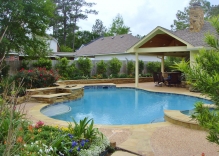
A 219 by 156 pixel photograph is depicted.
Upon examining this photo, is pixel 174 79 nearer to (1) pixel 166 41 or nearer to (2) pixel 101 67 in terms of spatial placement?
(1) pixel 166 41

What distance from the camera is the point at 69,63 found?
19812 mm

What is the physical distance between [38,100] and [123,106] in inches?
165

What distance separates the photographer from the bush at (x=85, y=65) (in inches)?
789

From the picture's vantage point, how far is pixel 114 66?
21375 mm

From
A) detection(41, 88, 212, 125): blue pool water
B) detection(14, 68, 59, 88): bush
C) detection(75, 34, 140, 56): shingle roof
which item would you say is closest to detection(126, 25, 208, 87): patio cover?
detection(41, 88, 212, 125): blue pool water

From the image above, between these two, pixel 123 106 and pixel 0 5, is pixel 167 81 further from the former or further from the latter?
pixel 0 5

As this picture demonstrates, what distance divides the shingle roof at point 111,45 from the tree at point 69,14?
37.8 feet

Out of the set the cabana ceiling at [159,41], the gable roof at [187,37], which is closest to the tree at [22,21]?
the gable roof at [187,37]

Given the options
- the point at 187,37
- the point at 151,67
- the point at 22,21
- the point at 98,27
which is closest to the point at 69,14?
the point at 98,27

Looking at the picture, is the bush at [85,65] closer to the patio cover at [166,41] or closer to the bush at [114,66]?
the bush at [114,66]

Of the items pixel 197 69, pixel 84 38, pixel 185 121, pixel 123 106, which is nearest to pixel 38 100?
pixel 123 106

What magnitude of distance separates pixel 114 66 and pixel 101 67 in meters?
1.26

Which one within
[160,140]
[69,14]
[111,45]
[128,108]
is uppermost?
[69,14]

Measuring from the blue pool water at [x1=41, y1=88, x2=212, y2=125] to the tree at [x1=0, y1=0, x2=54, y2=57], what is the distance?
4.99 metres
